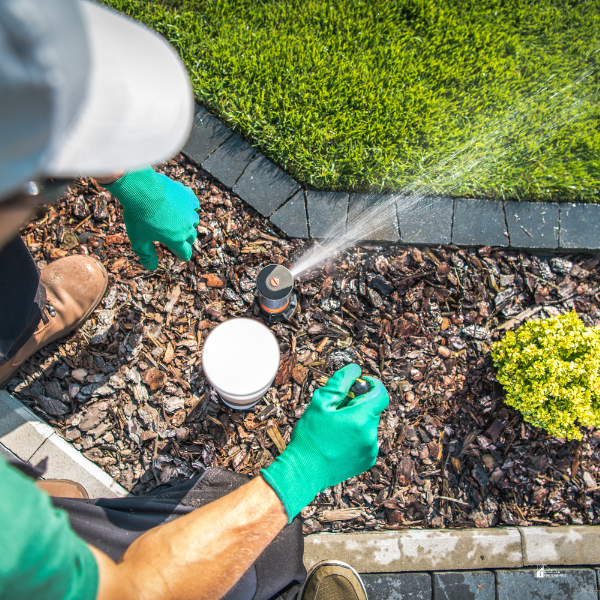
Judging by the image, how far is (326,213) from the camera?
2.91m

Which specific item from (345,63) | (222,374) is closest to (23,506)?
(222,374)

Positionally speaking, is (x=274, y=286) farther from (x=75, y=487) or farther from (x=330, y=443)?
(x=75, y=487)

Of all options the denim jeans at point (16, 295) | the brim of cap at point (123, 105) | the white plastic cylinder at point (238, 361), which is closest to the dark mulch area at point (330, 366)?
the denim jeans at point (16, 295)

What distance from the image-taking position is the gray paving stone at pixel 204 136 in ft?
9.73

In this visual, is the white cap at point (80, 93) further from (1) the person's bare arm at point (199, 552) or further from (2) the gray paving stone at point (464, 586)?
(2) the gray paving stone at point (464, 586)

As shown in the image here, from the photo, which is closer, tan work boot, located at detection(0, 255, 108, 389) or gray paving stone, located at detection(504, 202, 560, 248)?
tan work boot, located at detection(0, 255, 108, 389)

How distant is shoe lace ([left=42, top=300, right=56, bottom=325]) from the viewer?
2432 millimetres

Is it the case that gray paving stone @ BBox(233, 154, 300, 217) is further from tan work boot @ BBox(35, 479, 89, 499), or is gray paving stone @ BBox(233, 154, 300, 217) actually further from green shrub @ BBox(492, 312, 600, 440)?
tan work boot @ BBox(35, 479, 89, 499)

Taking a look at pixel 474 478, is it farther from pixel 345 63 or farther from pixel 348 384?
pixel 345 63

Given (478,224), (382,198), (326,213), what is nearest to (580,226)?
(478,224)

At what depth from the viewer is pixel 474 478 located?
8.77 feet

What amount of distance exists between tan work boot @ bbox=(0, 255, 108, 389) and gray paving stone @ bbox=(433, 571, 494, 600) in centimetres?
295

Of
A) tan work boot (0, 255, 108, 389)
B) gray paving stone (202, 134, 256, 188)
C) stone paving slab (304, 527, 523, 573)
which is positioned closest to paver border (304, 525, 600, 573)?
stone paving slab (304, 527, 523, 573)

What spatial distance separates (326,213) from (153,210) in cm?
127
